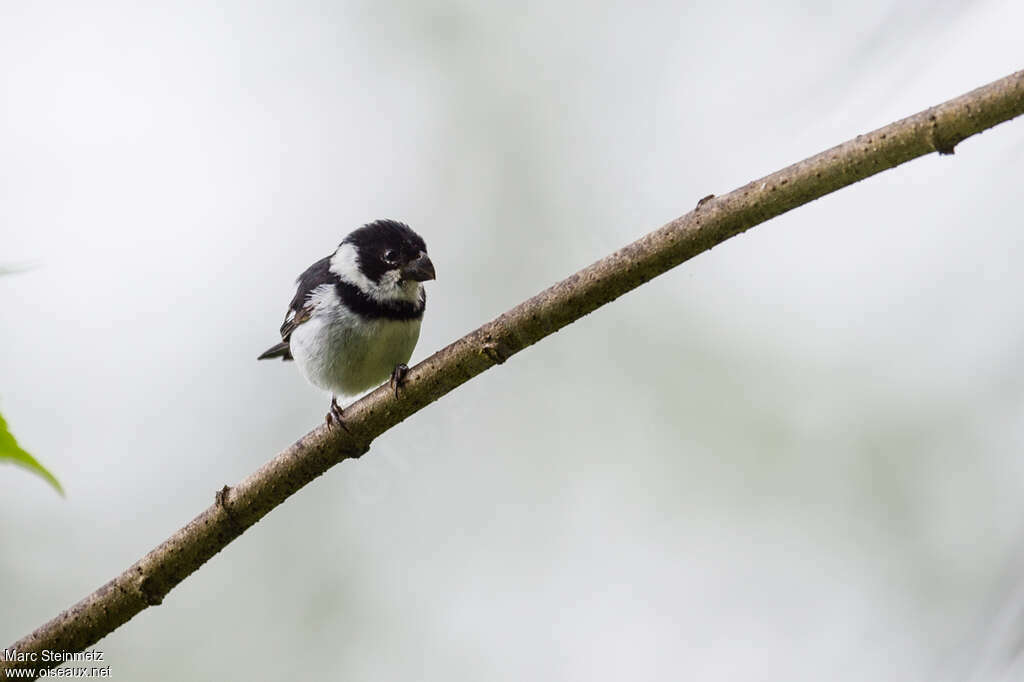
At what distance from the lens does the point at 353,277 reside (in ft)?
10.7

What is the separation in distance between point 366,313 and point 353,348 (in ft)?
0.38

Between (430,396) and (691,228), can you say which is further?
(430,396)

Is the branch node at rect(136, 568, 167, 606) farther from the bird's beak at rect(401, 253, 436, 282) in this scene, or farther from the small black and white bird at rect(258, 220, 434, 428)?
the bird's beak at rect(401, 253, 436, 282)

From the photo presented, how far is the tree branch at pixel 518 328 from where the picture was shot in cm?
159

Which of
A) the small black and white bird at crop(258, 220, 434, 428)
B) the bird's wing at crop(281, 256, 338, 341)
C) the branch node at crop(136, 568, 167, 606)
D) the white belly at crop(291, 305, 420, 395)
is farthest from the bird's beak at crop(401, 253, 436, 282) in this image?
the branch node at crop(136, 568, 167, 606)

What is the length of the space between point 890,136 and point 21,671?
1877mm

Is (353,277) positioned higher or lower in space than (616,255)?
higher

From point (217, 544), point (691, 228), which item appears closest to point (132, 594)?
point (217, 544)

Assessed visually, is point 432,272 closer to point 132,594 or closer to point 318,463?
point 318,463

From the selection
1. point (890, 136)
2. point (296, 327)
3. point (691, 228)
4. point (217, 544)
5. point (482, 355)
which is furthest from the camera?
point (296, 327)

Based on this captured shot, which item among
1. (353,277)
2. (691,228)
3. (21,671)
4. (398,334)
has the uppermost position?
(353,277)

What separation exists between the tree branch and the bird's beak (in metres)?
0.96

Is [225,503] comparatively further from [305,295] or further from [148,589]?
[305,295]

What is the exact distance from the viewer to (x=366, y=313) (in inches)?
123
